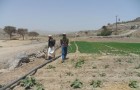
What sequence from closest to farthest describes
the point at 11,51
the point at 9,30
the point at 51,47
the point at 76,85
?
the point at 76,85
the point at 51,47
the point at 11,51
the point at 9,30

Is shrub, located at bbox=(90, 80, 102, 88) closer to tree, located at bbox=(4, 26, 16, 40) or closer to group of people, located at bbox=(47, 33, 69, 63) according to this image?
group of people, located at bbox=(47, 33, 69, 63)

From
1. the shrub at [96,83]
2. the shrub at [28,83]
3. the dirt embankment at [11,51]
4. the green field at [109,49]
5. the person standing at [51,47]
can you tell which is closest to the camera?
the shrub at [28,83]

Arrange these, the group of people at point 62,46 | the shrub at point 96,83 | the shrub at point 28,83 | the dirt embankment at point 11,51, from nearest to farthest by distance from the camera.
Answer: the shrub at point 28,83 → the shrub at point 96,83 → the group of people at point 62,46 → the dirt embankment at point 11,51

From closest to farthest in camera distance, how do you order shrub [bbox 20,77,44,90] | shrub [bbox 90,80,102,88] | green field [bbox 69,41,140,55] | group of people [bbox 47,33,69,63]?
shrub [bbox 20,77,44,90], shrub [bbox 90,80,102,88], group of people [bbox 47,33,69,63], green field [bbox 69,41,140,55]

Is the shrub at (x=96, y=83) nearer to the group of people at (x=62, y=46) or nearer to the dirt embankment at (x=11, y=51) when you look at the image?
the group of people at (x=62, y=46)

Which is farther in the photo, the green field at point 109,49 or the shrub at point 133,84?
the green field at point 109,49

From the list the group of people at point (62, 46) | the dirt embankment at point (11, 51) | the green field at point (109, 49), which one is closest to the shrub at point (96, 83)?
the group of people at point (62, 46)

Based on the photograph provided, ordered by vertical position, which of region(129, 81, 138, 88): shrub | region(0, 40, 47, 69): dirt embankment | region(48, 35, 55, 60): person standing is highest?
region(48, 35, 55, 60): person standing

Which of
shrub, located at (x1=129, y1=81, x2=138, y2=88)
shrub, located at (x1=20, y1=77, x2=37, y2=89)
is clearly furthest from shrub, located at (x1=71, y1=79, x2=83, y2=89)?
shrub, located at (x1=129, y1=81, x2=138, y2=88)

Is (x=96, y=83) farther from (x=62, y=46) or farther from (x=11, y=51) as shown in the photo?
(x=11, y=51)

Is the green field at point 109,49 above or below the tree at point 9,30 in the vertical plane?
below

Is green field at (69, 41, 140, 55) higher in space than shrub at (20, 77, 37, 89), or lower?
lower

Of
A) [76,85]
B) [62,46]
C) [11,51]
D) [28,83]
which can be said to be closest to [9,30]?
[11,51]

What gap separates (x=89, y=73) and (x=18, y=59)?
7.76 metres
